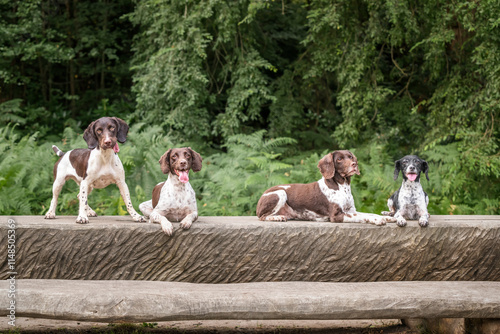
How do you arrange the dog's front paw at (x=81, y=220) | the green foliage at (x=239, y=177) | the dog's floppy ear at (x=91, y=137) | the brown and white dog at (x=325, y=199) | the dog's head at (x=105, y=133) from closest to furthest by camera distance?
the dog's head at (x=105, y=133), the dog's floppy ear at (x=91, y=137), the dog's front paw at (x=81, y=220), the brown and white dog at (x=325, y=199), the green foliage at (x=239, y=177)

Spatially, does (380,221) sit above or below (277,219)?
above

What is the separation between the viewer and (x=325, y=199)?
4.28 meters

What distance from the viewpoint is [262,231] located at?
413cm

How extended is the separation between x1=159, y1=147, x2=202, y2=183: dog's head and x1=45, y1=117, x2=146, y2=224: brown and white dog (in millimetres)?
385

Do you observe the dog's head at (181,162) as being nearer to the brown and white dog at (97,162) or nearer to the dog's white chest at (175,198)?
the dog's white chest at (175,198)

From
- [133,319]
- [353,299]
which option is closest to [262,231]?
[353,299]

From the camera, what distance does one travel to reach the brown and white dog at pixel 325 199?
4180 mm

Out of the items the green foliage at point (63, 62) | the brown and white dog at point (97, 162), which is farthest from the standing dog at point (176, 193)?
the green foliage at point (63, 62)

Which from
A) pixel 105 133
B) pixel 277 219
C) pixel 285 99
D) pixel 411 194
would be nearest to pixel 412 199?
pixel 411 194

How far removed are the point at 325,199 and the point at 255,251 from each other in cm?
76

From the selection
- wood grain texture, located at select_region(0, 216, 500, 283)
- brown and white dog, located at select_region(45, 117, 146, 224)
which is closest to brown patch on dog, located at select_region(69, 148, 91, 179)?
brown and white dog, located at select_region(45, 117, 146, 224)

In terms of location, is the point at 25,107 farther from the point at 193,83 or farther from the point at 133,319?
the point at 133,319

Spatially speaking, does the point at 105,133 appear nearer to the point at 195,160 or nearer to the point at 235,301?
the point at 195,160

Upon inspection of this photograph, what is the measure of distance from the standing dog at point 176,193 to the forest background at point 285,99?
9.05 feet
